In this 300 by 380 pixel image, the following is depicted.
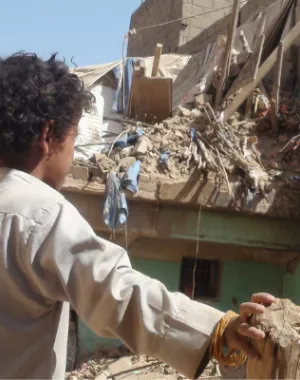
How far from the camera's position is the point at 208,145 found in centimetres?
821

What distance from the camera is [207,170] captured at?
788 cm

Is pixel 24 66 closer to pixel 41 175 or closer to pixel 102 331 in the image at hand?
pixel 41 175

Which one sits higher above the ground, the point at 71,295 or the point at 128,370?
the point at 71,295

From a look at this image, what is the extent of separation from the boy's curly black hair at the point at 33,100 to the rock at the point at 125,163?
231 inches

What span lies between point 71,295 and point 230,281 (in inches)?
306

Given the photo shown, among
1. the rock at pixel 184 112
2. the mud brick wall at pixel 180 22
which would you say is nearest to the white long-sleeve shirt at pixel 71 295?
the rock at pixel 184 112

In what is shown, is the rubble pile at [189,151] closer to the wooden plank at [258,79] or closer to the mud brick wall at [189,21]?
the wooden plank at [258,79]

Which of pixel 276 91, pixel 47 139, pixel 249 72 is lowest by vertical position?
pixel 47 139

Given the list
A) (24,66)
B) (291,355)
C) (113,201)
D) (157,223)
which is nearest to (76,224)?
(24,66)

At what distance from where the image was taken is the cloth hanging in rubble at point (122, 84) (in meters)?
10.0

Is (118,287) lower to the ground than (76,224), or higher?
lower

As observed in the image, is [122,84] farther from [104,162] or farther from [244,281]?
[244,281]

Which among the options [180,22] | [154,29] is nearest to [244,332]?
[180,22]

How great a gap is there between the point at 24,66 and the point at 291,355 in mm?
1068
